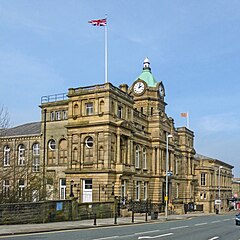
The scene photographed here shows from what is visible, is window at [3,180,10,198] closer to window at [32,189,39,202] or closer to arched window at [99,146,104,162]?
window at [32,189,39,202]

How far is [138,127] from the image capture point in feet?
216

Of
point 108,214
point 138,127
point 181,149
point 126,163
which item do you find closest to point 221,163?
point 181,149

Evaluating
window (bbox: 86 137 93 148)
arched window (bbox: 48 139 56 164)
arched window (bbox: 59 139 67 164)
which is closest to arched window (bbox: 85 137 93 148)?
window (bbox: 86 137 93 148)

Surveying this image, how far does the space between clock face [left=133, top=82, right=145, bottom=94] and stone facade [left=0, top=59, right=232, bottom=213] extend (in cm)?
464

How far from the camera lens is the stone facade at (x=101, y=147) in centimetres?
5316

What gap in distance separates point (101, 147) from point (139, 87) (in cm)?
2495

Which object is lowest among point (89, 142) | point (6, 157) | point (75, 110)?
point (6, 157)

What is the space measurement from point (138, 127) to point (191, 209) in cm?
2342

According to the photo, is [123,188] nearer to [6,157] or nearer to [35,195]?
[6,157]

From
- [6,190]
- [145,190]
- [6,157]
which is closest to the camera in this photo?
[6,190]

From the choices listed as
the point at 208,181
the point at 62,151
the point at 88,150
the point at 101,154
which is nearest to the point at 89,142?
the point at 88,150

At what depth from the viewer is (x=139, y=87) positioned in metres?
76.4

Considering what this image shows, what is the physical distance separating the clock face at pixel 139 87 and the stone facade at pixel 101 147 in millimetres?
4643

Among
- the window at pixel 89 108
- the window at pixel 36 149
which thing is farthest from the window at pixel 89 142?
the window at pixel 36 149
